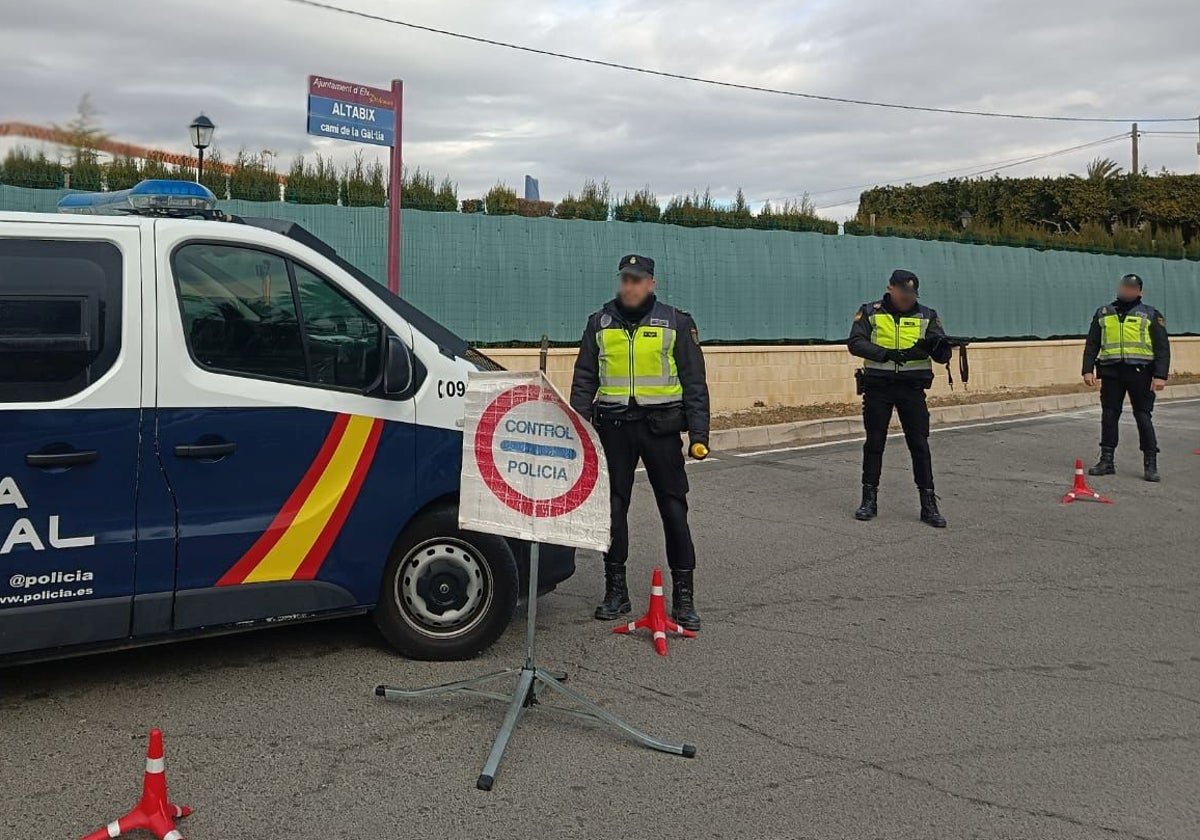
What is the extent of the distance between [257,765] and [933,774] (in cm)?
251

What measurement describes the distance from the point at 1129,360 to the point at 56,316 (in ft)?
33.6

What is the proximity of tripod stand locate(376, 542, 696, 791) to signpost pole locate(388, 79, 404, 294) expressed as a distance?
711 cm

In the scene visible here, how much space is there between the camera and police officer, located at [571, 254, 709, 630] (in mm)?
6148

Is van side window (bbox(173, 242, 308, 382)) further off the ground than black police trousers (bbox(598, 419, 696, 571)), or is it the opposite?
van side window (bbox(173, 242, 308, 382))

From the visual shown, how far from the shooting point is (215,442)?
16.0 ft

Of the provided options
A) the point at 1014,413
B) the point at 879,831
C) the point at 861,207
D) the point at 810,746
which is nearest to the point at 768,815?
the point at 879,831

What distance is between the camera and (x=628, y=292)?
20.1ft

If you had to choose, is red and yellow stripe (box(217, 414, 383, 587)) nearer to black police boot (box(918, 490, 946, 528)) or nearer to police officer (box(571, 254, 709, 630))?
police officer (box(571, 254, 709, 630))

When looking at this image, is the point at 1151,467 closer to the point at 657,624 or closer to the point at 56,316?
the point at 657,624

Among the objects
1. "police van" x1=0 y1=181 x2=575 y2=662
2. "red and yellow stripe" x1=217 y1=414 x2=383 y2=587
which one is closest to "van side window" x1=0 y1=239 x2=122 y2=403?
"police van" x1=0 y1=181 x2=575 y2=662

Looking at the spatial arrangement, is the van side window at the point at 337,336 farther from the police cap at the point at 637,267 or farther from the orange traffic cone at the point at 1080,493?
the orange traffic cone at the point at 1080,493

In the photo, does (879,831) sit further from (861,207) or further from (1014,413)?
(861,207)

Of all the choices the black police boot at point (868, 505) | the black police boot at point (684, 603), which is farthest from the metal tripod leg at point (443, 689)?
the black police boot at point (868, 505)

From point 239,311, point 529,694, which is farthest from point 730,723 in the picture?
point 239,311
